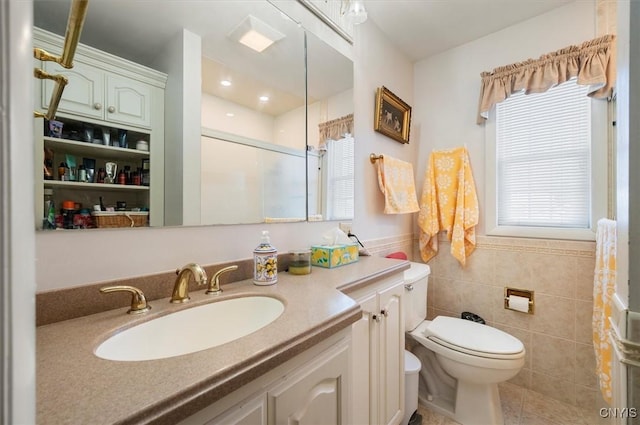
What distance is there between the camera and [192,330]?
751 mm

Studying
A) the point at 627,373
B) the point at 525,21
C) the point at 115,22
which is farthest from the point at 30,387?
the point at 525,21

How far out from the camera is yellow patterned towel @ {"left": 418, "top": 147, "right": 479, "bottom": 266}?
191 centimetres

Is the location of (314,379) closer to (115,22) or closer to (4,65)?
(4,65)

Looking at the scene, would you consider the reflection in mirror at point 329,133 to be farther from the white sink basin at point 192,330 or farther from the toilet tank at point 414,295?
the white sink basin at point 192,330

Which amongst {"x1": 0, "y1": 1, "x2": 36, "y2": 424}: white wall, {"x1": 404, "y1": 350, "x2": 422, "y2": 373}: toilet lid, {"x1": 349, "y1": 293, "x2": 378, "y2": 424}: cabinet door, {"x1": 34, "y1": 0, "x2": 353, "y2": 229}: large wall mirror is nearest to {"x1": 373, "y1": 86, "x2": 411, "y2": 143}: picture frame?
{"x1": 34, "y1": 0, "x2": 353, "y2": 229}: large wall mirror

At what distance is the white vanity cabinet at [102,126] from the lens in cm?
65

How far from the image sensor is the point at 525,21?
1775mm

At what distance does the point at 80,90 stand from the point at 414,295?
1732 millimetres

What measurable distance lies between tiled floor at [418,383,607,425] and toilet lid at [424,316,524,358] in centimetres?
48

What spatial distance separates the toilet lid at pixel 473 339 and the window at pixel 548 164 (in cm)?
72

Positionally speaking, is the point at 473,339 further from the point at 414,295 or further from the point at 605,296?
the point at 605,296

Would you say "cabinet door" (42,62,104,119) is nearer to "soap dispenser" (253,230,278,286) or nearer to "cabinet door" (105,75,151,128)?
"cabinet door" (105,75,151,128)

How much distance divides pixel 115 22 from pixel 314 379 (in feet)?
3.74

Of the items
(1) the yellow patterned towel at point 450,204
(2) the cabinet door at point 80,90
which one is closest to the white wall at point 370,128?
(1) the yellow patterned towel at point 450,204
